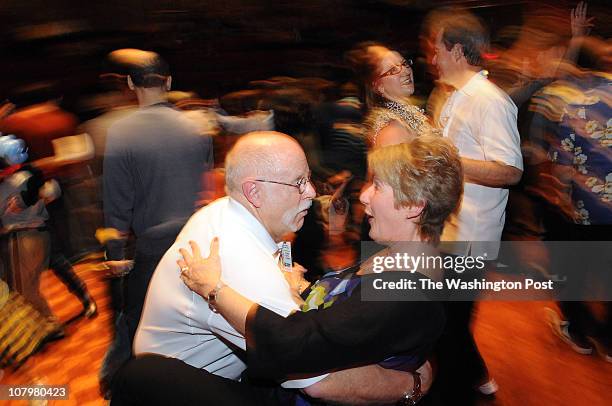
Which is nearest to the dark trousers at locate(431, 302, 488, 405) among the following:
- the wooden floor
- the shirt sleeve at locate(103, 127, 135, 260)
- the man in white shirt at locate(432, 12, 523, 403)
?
the man in white shirt at locate(432, 12, 523, 403)

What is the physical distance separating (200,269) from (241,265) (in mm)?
101

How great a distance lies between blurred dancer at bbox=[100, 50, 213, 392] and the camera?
2441mm

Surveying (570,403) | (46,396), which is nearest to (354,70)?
(570,403)

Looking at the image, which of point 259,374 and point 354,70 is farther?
point 354,70

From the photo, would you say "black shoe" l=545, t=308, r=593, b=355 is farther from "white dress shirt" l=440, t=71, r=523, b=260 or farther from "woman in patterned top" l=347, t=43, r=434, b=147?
"woman in patterned top" l=347, t=43, r=434, b=147

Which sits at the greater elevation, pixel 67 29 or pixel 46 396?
pixel 67 29

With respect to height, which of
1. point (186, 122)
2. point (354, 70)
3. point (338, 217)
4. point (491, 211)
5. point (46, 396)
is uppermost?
point (354, 70)

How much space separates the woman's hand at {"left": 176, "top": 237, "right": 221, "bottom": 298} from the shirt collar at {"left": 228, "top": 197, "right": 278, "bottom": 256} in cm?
11

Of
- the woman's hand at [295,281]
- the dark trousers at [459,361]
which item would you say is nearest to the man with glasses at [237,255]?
the woman's hand at [295,281]

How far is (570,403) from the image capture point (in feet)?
9.14

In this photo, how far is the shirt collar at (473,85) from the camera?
229 centimetres

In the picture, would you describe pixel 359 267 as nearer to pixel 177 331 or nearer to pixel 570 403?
pixel 177 331

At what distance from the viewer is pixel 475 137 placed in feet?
7.44

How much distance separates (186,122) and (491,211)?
1329 millimetres
